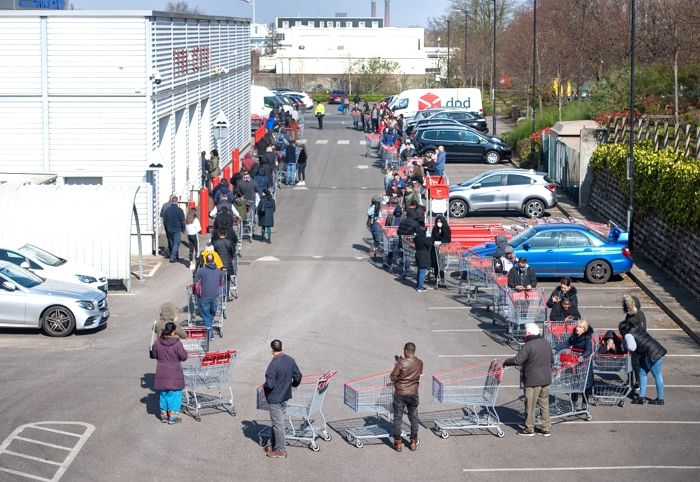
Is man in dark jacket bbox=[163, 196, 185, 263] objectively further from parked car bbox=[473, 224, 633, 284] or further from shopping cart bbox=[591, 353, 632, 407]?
shopping cart bbox=[591, 353, 632, 407]

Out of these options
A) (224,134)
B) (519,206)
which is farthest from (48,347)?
(224,134)

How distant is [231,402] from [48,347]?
5500 millimetres

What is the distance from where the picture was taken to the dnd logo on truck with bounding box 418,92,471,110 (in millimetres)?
65750

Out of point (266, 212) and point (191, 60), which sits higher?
point (191, 60)

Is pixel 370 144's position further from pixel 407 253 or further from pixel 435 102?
pixel 407 253

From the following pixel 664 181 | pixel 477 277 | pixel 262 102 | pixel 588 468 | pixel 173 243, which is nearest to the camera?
pixel 588 468

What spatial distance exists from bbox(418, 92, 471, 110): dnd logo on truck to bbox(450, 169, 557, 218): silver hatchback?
31.4m

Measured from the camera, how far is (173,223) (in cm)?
2767

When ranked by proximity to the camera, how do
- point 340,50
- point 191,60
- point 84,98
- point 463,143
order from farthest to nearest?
point 340,50 → point 463,143 → point 191,60 → point 84,98

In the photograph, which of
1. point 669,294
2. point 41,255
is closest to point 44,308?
point 41,255

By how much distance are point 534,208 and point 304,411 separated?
70.9 ft

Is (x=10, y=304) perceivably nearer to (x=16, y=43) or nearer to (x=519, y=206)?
(x=16, y=43)

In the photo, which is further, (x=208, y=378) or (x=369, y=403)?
(x=208, y=378)

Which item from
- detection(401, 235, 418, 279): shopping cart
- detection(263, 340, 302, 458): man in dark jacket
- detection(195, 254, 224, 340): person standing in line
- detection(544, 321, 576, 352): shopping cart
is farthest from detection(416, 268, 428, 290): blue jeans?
detection(263, 340, 302, 458): man in dark jacket
